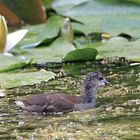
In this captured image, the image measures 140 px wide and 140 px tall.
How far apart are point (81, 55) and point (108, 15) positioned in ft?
6.12

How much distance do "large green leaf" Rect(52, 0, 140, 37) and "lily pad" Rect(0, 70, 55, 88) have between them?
7.27 ft

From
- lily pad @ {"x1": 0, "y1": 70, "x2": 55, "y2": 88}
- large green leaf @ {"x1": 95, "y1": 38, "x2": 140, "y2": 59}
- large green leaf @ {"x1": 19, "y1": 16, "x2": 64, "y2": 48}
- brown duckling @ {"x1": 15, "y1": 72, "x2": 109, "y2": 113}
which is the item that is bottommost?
large green leaf @ {"x1": 19, "y1": 16, "x2": 64, "y2": 48}

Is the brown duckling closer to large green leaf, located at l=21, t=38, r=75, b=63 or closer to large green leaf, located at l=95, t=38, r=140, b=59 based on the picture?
large green leaf, located at l=95, t=38, r=140, b=59

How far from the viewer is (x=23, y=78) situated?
805 cm

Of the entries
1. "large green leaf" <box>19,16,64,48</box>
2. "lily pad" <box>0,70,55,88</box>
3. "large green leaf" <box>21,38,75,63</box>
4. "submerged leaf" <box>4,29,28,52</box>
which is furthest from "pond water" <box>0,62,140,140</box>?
"large green leaf" <box>19,16,64,48</box>

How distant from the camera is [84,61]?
9.39 m

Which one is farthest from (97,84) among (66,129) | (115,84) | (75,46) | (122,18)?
(122,18)

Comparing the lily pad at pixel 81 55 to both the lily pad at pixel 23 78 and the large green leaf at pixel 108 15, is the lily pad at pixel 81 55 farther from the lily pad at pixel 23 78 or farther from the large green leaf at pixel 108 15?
the large green leaf at pixel 108 15

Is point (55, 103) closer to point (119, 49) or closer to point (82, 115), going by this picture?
point (82, 115)

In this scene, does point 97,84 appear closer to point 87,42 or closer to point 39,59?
point 39,59

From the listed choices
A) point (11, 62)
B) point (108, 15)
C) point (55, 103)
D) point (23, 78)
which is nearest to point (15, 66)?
point (11, 62)

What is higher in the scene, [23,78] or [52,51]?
[23,78]

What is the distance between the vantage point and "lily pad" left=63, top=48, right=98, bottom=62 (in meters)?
8.98

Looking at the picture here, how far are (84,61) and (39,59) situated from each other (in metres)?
0.54
